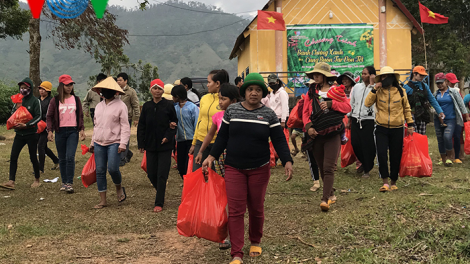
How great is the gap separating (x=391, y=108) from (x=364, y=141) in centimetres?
151

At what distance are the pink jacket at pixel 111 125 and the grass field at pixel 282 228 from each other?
40.9 inches

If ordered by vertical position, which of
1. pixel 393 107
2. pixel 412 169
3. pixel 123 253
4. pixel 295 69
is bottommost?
pixel 123 253

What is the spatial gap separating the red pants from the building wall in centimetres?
1778

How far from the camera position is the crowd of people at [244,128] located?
172 inches

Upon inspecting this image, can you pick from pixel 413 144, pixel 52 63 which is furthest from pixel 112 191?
pixel 52 63

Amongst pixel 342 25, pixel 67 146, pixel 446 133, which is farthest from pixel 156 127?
pixel 342 25

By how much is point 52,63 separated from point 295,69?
143023mm

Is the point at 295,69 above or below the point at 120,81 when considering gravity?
above

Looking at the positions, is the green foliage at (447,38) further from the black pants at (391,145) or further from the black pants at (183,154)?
the black pants at (183,154)

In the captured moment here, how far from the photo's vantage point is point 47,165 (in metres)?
11.5

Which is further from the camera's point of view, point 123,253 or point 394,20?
point 394,20

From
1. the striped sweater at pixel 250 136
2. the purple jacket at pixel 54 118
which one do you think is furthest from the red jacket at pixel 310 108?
the purple jacket at pixel 54 118

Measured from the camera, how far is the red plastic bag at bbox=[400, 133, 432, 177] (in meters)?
7.18

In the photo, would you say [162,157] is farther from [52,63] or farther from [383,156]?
[52,63]
